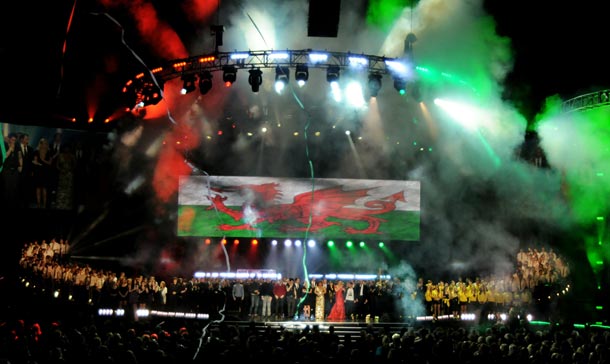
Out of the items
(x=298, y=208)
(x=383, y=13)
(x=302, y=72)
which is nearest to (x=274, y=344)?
(x=302, y=72)

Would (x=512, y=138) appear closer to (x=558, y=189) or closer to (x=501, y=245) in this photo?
(x=558, y=189)

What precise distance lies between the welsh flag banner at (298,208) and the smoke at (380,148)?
Result: 73cm

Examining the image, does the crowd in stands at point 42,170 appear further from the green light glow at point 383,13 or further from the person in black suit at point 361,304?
the green light glow at point 383,13

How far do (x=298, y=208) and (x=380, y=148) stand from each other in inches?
162

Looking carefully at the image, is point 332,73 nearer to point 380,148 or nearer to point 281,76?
point 281,76

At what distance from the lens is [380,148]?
21.8 meters

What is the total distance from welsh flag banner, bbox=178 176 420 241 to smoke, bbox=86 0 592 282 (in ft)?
2.38

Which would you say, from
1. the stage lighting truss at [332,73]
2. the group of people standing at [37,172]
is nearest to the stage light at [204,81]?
the stage lighting truss at [332,73]

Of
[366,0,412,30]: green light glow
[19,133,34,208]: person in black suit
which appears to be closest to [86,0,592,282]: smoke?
[366,0,412,30]: green light glow

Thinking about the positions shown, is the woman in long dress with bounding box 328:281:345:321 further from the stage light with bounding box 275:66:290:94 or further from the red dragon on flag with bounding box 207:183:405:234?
the stage light with bounding box 275:66:290:94

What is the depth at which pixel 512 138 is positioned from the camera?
19.6 metres

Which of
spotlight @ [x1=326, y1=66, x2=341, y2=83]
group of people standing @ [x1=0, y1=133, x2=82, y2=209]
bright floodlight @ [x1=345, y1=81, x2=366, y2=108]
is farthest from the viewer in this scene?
bright floodlight @ [x1=345, y1=81, x2=366, y2=108]

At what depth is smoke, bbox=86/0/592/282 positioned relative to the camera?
18.9m

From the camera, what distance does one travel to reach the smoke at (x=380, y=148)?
18.9 m
